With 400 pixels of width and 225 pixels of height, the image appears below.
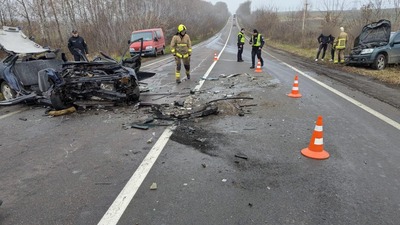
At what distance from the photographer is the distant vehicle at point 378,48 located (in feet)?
41.6

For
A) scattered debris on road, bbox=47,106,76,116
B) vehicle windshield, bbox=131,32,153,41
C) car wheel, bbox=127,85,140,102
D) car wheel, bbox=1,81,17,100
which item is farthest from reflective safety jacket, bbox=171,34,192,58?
vehicle windshield, bbox=131,32,153,41

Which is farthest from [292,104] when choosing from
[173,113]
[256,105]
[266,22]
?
[266,22]

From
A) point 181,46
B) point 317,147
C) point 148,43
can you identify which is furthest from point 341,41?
point 317,147

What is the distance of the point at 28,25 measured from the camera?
26.4 m

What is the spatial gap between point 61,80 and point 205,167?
14.2 ft

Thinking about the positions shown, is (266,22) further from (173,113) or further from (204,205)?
(204,205)

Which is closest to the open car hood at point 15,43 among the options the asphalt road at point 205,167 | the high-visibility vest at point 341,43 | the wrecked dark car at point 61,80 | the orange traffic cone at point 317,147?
the wrecked dark car at point 61,80

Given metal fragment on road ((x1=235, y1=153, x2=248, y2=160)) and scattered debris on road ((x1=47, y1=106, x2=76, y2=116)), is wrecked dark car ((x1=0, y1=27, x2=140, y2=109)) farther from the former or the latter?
metal fragment on road ((x1=235, y1=153, x2=248, y2=160))

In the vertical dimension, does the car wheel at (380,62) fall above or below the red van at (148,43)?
below

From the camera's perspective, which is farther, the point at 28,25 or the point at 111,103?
the point at 28,25

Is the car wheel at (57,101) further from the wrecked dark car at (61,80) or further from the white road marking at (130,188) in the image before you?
the white road marking at (130,188)

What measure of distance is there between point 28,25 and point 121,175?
2791cm

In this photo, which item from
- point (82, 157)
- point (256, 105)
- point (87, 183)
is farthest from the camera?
point (256, 105)

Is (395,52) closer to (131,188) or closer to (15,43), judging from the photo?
(131,188)
